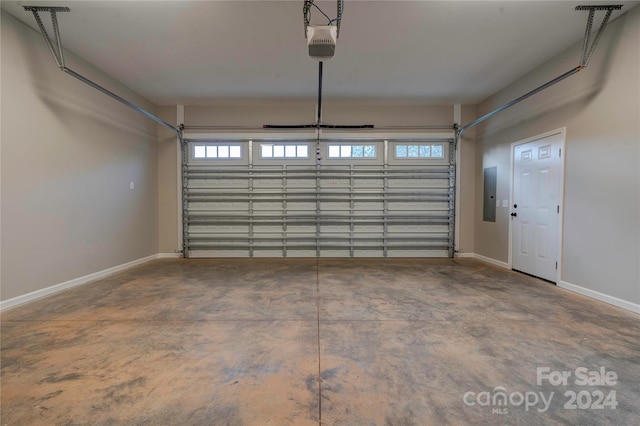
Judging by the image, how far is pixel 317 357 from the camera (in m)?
2.10

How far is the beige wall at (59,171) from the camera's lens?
3145mm

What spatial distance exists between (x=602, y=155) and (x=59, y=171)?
7113 millimetres

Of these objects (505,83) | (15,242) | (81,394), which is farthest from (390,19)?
(15,242)

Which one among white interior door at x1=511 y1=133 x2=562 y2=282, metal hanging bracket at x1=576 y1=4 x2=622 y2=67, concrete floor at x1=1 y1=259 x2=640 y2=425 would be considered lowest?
concrete floor at x1=1 y1=259 x2=640 y2=425

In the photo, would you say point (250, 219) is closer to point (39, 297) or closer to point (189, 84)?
point (189, 84)

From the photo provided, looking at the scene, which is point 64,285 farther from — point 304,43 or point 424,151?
point 424,151

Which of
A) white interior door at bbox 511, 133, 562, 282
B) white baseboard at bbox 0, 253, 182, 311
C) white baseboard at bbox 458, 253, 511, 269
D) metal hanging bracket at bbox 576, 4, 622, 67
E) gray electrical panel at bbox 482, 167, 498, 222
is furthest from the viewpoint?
gray electrical panel at bbox 482, 167, 498, 222

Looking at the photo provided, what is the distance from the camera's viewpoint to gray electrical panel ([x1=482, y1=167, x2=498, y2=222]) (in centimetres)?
548

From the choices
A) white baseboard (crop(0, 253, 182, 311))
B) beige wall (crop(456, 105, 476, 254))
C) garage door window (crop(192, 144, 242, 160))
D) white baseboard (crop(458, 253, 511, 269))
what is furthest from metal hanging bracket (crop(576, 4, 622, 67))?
white baseboard (crop(0, 253, 182, 311))

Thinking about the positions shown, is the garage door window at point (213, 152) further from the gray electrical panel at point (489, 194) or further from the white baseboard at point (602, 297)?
the white baseboard at point (602, 297)

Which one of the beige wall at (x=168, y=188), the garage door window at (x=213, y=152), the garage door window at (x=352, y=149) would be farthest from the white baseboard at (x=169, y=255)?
the garage door window at (x=352, y=149)

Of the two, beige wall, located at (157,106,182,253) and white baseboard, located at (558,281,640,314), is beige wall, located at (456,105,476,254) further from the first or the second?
beige wall, located at (157,106,182,253)

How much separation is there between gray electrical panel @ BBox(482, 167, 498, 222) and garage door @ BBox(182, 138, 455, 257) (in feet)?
2.15

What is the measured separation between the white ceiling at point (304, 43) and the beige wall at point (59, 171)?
53cm
